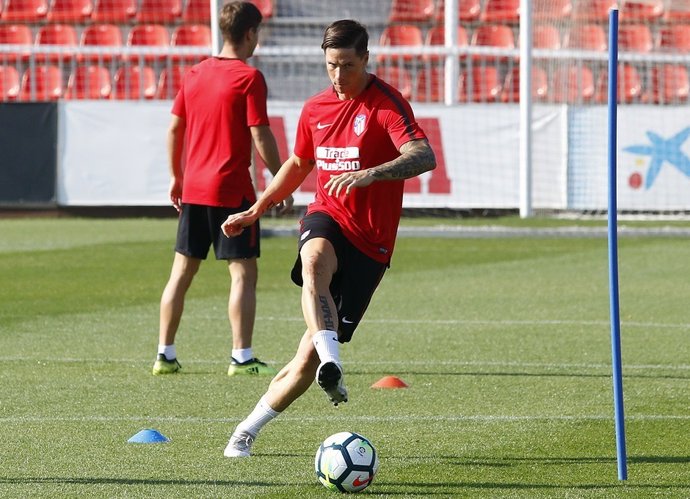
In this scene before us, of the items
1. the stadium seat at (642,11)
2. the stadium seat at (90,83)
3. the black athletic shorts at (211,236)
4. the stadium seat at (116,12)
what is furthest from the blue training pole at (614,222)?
the stadium seat at (116,12)

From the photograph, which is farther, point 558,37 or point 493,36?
point 493,36

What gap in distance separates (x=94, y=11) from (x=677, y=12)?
10.5 metres

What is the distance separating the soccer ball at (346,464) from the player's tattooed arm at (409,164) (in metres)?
1.07

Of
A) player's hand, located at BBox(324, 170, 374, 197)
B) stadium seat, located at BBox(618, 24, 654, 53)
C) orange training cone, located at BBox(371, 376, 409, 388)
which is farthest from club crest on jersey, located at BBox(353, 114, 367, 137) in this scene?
stadium seat, located at BBox(618, 24, 654, 53)

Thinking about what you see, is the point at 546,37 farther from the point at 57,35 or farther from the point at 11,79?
the point at 11,79

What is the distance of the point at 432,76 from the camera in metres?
22.1

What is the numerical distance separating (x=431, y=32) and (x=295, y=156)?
17417 millimetres

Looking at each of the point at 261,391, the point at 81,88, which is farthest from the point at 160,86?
the point at 261,391

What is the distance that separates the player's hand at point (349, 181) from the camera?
17.9 ft

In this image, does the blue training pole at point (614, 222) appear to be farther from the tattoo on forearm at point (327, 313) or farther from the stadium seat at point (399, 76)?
the stadium seat at point (399, 76)

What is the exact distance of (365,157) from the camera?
6.11m

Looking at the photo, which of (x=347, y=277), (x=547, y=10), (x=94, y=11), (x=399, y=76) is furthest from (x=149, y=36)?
(x=347, y=277)

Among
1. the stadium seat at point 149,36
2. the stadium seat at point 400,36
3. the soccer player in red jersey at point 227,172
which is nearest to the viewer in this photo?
the soccer player in red jersey at point 227,172

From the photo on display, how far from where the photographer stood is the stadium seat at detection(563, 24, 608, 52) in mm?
21891
